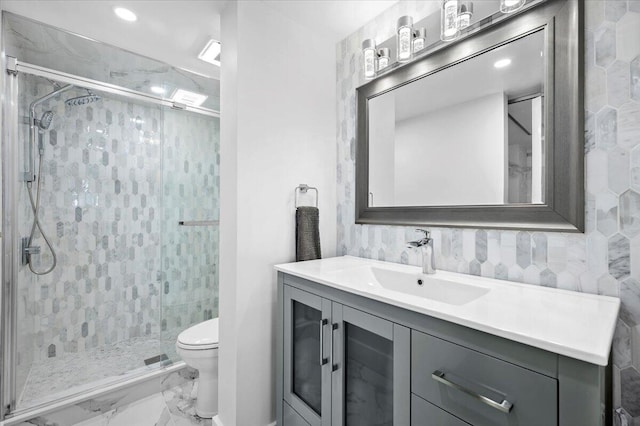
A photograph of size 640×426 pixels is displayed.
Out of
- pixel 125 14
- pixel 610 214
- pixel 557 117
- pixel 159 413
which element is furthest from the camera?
pixel 159 413

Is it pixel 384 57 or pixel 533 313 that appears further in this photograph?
pixel 384 57

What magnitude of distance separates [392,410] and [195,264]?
2.08m

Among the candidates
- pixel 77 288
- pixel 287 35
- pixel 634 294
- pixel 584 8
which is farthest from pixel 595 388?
pixel 77 288

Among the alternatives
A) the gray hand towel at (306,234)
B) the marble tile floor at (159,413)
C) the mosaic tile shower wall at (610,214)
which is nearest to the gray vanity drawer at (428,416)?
the mosaic tile shower wall at (610,214)

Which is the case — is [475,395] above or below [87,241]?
below

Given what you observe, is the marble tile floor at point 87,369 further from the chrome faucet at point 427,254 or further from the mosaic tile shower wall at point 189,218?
the chrome faucet at point 427,254

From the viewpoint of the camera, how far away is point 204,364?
1.80 m

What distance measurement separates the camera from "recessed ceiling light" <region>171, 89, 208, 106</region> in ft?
7.94

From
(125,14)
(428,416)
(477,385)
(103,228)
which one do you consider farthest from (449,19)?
(103,228)

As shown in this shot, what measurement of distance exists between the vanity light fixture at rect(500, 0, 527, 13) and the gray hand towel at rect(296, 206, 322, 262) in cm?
126

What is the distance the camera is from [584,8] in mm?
1026

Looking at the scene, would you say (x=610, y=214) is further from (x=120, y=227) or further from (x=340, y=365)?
(x=120, y=227)

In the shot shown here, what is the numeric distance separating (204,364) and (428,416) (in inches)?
56.3

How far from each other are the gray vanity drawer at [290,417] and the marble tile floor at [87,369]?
4.02 feet
